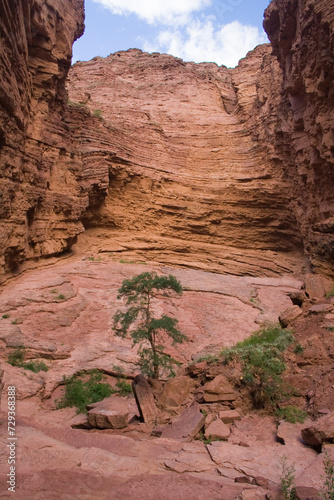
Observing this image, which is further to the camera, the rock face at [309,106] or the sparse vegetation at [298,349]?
the rock face at [309,106]

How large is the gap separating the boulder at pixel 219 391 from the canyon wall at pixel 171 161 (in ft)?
32.0

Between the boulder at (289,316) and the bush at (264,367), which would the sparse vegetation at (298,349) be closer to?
the bush at (264,367)

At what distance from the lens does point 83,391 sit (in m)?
8.16

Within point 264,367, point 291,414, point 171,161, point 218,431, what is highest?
point 171,161

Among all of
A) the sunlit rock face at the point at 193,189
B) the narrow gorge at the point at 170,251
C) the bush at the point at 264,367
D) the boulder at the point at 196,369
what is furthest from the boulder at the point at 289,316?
the sunlit rock face at the point at 193,189

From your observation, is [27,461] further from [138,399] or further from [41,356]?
[41,356]

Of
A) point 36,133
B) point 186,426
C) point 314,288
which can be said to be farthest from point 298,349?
point 36,133

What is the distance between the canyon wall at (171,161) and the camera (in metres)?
14.3

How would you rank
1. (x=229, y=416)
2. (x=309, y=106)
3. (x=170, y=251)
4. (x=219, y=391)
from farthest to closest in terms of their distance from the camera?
(x=170, y=251) → (x=309, y=106) → (x=219, y=391) → (x=229, y=416)

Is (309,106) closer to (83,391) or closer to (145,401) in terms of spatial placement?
(145,401)

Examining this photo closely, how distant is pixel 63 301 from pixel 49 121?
381 inches

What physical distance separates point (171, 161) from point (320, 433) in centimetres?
2031

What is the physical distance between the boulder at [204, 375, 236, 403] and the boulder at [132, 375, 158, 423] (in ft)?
3.40

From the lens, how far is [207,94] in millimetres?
31906
